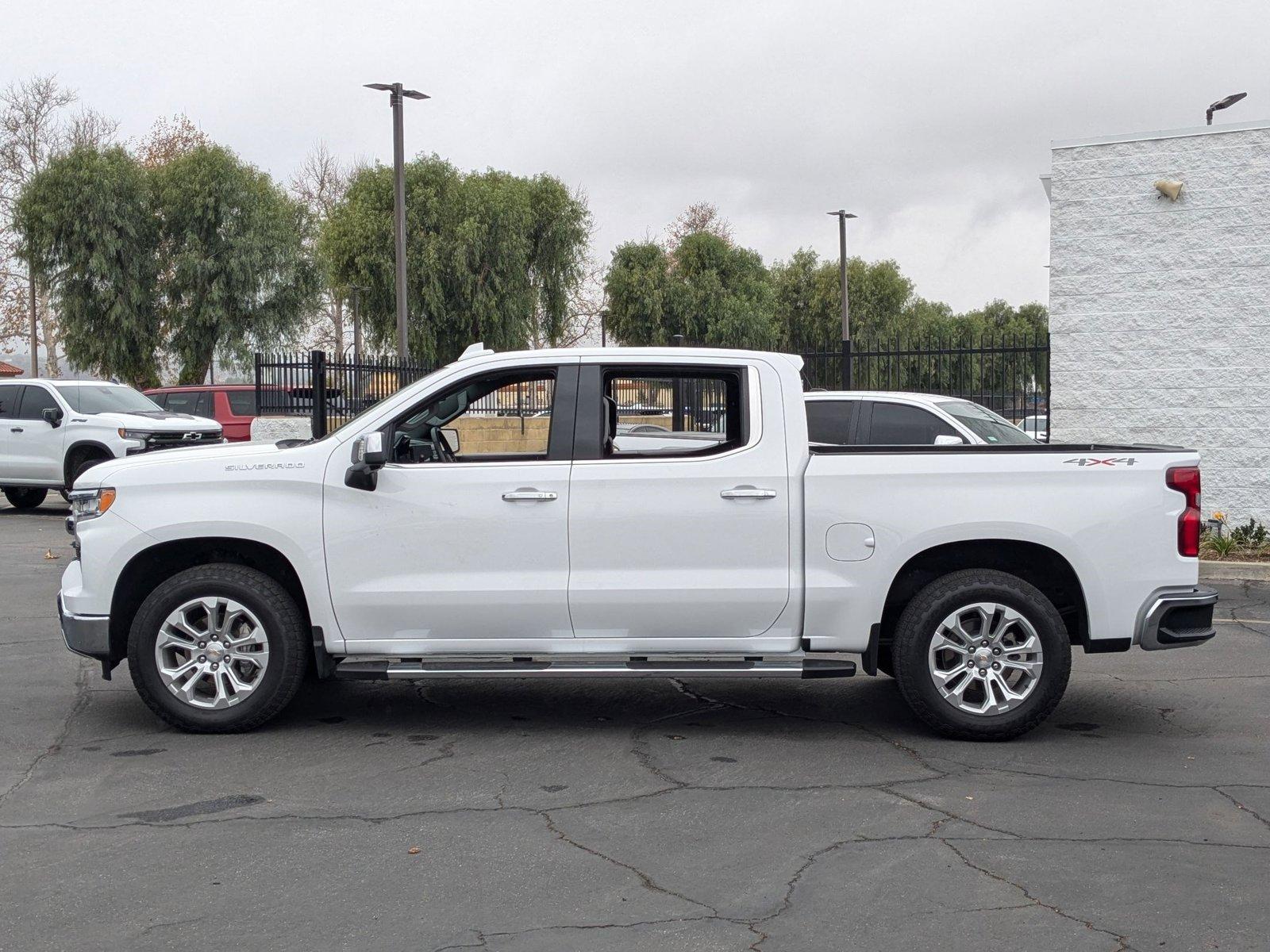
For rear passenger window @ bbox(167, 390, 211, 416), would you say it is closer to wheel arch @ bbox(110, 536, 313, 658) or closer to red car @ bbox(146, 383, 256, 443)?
red car @ bbox(146, 383, 256, 443)

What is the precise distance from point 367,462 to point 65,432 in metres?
15.0

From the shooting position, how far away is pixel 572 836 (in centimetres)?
519

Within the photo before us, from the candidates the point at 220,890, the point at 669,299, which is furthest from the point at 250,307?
the point at 220,890

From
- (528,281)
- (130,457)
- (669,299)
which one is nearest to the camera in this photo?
(130,457)

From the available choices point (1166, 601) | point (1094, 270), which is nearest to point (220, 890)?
point (1166, 601)

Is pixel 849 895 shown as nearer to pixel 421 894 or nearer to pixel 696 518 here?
pixel 421 894

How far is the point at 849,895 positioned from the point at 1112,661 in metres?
5.06

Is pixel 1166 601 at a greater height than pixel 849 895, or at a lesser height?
greater

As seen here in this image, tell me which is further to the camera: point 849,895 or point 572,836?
point 572,836

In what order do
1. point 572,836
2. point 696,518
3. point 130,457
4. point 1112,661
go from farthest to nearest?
point 1112,661, point 130,457, point 696,518, point 572,836

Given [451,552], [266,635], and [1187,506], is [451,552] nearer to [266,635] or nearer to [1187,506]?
[266,635]

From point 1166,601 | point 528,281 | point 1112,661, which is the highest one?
point 528,281

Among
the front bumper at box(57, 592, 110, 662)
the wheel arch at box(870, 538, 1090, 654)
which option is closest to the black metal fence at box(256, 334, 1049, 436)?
the wheel arch at box(870, 538, 1090, 654)

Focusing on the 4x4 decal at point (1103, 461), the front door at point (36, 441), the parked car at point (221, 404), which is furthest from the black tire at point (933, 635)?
the parked car at point (221, 404)
